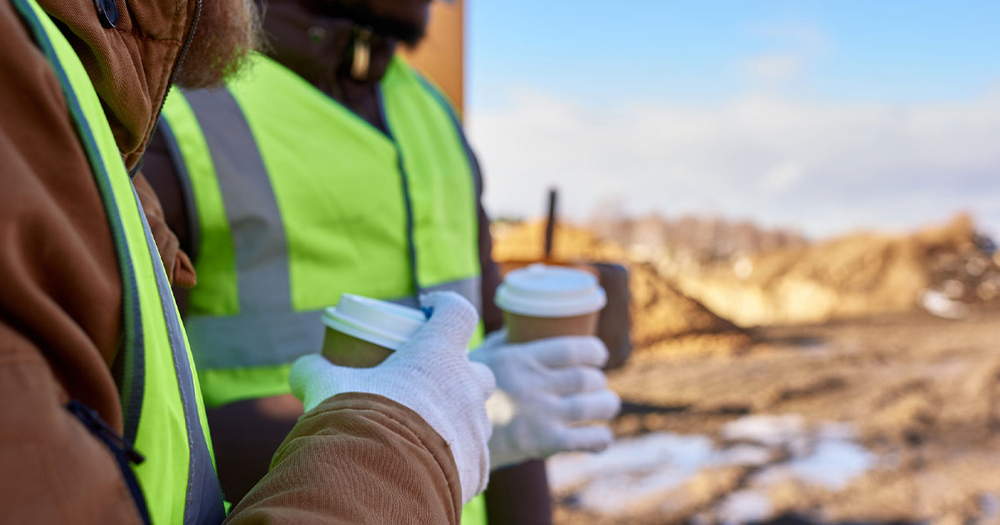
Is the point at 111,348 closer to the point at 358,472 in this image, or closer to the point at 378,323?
the point at 358,472

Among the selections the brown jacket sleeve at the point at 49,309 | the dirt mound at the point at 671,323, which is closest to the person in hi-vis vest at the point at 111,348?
the brown jacket sleeve at the point at 49,309

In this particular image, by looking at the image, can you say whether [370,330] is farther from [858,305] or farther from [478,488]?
[858,305]

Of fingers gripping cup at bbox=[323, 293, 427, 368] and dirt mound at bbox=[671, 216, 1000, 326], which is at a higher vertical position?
fingers gripping cup at bbox=[323, 293, 427, 368]

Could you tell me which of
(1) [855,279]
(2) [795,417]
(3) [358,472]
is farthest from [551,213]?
(1) [855,279]

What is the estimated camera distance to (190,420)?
620 mm

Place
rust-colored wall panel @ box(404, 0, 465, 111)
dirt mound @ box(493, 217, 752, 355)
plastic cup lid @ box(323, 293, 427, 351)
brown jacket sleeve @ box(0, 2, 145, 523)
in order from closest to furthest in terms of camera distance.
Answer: brown jacket sleeve @ box(0, 2, 145, 523), plastic cup lid @ box(323, 293, 427, 351), rust-colored wall panel @ box(404, 0, 465, 111), dirt mound @ box(493, 217, 752, 355)

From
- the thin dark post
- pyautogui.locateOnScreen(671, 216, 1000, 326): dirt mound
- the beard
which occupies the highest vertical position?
the beard

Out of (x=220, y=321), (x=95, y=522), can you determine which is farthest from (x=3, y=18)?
(x=220, y=321)

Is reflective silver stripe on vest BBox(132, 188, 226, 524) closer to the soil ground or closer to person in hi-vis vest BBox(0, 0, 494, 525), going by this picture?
person in hi-vis vest BBox(0, 0, 494, 525)

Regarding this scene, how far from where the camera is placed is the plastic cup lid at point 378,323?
0.94 metres

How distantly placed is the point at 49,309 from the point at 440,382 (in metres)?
0.47

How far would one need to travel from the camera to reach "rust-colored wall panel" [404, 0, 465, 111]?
4.70 meters

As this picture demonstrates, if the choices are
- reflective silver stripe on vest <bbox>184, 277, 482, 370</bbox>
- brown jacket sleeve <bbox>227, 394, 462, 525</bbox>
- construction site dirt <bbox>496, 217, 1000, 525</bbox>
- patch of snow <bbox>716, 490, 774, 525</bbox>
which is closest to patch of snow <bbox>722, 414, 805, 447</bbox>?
construction site dirt <bbox>496, 217, 1000, 525</bbox>

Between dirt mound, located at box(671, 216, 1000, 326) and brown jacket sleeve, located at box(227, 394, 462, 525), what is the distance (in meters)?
9.22
